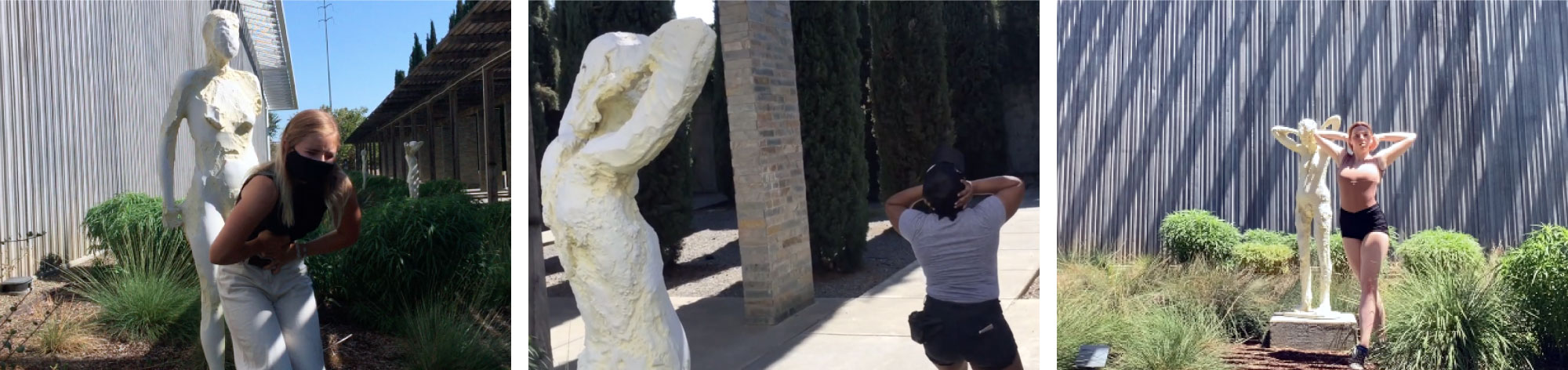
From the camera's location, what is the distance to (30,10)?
4312 mm

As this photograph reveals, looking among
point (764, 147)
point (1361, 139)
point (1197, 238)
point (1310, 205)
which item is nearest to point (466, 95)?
point (764, 147)

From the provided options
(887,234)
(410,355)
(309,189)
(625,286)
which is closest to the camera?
(625,286)

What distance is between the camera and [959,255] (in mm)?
2512

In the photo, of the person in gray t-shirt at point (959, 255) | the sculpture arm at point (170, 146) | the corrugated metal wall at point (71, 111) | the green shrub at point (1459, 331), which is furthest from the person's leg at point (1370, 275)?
the corrugated metal wall at point (71, 111)

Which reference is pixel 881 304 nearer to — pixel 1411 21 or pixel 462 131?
pixel 1411 21

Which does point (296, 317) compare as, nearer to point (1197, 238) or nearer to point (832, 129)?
point (832, 129)

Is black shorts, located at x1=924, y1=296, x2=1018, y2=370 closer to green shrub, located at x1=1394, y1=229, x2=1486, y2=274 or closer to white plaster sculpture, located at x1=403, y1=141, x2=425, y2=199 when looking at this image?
green shrub, located at x1=1394, y1=229, x2=1486, y2=274

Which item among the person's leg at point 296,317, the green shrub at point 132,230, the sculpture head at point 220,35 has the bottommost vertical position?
the person's leg at point 296,317

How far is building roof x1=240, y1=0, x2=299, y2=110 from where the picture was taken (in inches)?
380

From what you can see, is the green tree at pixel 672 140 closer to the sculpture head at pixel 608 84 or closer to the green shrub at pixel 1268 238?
the green shrub at pixel 1268 238

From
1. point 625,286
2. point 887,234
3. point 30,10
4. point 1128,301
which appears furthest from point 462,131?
point 625,286

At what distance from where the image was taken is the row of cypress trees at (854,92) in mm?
5531

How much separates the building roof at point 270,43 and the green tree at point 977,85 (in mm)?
6235

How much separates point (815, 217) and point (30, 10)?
3889 millimetres
